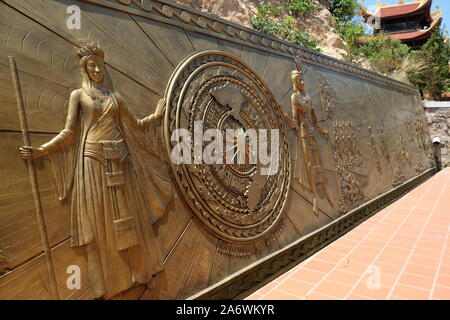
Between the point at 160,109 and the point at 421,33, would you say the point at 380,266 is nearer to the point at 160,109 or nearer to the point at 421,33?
the point at 160,109

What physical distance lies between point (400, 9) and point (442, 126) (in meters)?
16.5

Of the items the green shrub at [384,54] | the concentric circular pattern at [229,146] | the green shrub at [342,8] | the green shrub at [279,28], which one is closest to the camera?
the concentric circular pattern at [229,146]

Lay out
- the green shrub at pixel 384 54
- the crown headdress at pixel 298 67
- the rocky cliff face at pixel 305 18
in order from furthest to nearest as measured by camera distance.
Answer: the green shrub at pixel 384 54 → the rocky cliff face at pixel 305 18 → the crown headdress at pixel 298 67

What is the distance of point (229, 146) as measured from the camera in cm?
236

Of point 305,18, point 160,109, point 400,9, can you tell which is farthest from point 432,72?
point 160,109

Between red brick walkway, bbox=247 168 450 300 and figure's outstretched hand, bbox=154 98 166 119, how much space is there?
1536mm

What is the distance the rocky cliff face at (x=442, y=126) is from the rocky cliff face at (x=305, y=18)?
148 inches

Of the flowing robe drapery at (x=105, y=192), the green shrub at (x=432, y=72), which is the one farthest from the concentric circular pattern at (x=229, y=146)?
the green shrub at (x=432, y=72)

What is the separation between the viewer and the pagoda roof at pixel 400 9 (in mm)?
19984

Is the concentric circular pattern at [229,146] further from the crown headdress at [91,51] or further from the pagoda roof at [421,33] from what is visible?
the pagoda roof at [421,33]
